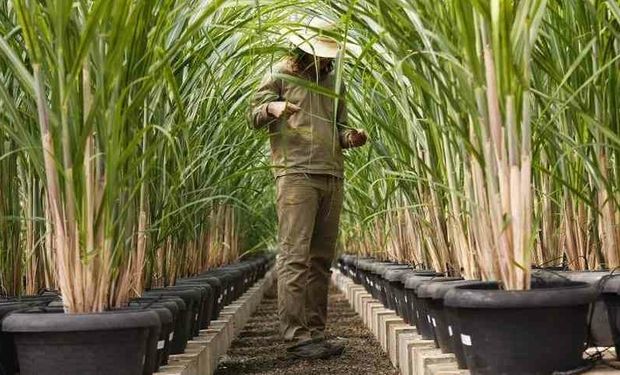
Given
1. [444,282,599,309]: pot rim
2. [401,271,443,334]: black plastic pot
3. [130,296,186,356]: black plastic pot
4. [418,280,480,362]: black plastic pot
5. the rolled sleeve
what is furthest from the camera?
the rolled sleeve

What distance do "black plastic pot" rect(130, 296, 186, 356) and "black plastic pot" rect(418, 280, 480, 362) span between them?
0.53 meters

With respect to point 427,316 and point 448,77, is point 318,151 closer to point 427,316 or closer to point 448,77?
point 427,316

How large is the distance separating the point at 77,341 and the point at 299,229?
1.56 metres

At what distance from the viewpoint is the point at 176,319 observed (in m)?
2.33

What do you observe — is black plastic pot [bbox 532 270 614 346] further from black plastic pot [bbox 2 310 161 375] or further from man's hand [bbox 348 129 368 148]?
man's hand [bbox 348 129 368 148]

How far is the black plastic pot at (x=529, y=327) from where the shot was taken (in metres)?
1.54

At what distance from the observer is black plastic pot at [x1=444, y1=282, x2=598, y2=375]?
154cm

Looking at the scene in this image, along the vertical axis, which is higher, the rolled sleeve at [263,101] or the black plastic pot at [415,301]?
the rolled sleeve at [263,101]

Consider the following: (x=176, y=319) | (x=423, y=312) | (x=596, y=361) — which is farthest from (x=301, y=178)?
(x=596, y=361)

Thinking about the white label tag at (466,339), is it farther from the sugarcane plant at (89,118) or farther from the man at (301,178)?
the man at (301,178)

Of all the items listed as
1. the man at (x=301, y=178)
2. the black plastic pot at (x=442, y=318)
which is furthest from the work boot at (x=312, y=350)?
the black plastic pot at (x=442, y=318)

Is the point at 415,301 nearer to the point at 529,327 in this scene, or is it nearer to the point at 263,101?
the point at 263,101

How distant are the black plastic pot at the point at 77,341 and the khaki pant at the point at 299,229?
1.50 metres

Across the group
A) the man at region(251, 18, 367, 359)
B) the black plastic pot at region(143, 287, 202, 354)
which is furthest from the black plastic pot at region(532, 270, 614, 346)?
the man at region(251, 18, 367, 359)
